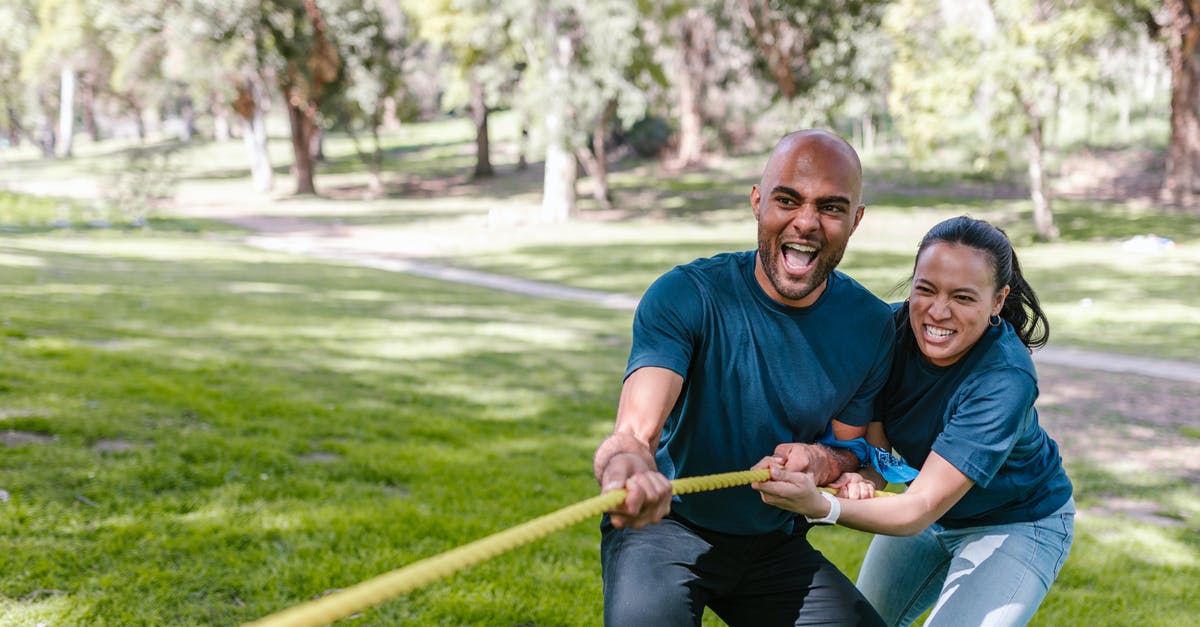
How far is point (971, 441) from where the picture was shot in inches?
110

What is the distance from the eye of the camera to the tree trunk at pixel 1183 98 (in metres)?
27.2

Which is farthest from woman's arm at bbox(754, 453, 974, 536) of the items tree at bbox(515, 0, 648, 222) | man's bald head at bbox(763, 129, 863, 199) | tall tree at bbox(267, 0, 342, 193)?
tall tree at bbox(267, 0, 342, 193)

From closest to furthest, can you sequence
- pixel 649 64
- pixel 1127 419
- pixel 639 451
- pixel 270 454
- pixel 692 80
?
1. pixel 639 451
2. pixel 270 454
3. pixel 1127 419
4. pixel 649 64
5. pixel 692 80

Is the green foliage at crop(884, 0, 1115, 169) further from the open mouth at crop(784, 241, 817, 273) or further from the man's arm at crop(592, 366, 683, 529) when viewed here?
the man's arm at crop(592, 366, 683, 529)

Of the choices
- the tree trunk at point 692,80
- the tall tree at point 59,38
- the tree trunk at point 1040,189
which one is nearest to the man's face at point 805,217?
the tree trunk at point 1040,189

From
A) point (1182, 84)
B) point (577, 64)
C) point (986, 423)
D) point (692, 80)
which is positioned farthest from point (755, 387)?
point (692, 80)

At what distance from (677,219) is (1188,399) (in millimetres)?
23446

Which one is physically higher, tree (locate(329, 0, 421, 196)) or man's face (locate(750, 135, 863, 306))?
tree (locate(329, 0, 421, 196))

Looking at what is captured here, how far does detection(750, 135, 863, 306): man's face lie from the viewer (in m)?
2.79

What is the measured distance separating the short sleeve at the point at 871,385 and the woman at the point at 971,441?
0.34 feet

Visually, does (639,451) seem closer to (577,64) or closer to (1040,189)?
(1040,189)

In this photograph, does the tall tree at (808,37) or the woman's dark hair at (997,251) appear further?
the tall tree at (808,37)

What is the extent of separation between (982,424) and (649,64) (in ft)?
96.6

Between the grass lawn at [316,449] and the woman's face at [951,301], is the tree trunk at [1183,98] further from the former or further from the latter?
the woman's face at [951,301]
